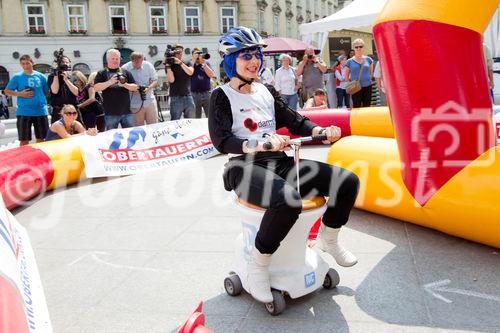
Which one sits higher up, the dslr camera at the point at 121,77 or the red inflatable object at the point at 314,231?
the dslr camera at the point at 121,77

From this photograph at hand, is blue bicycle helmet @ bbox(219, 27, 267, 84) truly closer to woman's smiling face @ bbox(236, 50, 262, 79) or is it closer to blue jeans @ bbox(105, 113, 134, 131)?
woman's smiling face @ bbox(236, 50, 262, 79)

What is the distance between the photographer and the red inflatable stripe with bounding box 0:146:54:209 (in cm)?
543

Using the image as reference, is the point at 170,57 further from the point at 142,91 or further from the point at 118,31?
the point at 118,31

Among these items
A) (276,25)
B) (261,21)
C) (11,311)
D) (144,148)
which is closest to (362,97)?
(144,148)

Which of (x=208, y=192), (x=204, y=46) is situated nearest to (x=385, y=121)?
(x=208, y=192)

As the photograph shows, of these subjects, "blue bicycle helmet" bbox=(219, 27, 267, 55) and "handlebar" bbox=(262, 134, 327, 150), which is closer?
"handlebar" bbox=(262, 134, 327, 150)

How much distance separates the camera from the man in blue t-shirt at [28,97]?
319 inches

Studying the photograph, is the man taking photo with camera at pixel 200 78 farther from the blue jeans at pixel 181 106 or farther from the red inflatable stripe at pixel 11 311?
the red inflatable stripe at pixel 11 311

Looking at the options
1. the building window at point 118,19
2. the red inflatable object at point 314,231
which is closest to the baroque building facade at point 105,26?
the building window at point 118,19

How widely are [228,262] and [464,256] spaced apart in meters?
1.66

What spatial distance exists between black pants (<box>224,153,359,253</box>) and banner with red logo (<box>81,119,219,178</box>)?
434 cm

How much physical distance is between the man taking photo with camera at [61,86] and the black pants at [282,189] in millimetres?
6061

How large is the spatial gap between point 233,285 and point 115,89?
5.49 m

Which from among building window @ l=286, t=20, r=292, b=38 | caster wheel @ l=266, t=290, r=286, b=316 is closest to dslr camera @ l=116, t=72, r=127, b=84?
caster wheel @ l=266, t=290, r=286, b=316
